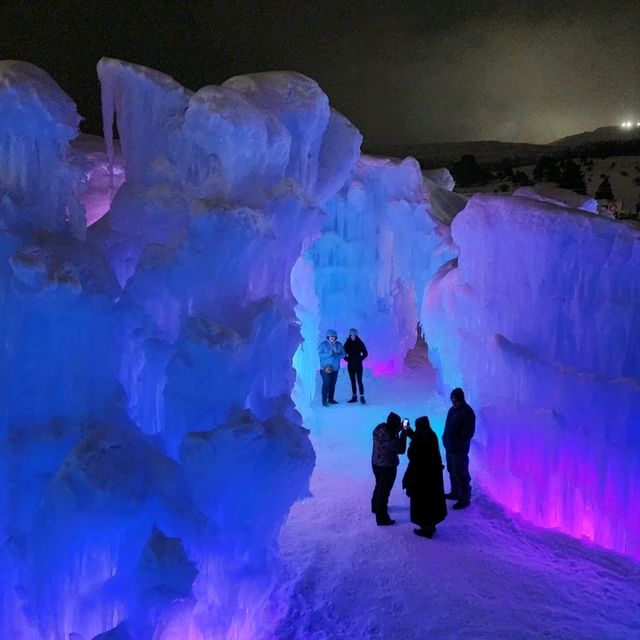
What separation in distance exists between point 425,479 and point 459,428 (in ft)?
3.12

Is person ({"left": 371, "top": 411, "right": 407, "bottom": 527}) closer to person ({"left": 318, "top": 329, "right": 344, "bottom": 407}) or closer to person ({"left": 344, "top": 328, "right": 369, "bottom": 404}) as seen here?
person ({"left": 318, "top": 329, "right": 344, "bottom": 407})

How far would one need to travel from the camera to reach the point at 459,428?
7848 mm

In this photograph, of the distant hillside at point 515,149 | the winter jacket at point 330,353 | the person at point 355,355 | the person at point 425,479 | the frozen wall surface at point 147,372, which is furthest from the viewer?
the distant hillside at point 515,149

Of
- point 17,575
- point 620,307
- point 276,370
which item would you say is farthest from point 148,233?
point 620,307

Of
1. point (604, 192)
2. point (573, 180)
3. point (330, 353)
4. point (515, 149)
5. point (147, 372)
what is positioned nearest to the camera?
point (147, 372)

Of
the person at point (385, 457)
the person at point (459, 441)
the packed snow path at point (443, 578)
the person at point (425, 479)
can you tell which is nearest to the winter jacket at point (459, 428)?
the person at point (459, 441)

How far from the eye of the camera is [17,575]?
4.95 m

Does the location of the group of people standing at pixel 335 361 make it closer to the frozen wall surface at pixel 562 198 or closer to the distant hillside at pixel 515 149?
the frozen wall surface at pixel 562 198

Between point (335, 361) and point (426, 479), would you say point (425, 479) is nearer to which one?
point (426, 479)

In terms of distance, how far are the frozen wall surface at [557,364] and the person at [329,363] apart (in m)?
3.63

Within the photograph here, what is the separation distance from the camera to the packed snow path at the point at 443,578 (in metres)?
5.75

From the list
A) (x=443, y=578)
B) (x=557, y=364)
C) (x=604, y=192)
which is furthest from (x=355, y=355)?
(x=604, y=192)

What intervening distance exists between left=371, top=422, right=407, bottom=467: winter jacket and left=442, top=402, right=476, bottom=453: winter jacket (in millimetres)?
757

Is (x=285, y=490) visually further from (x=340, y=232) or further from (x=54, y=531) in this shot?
(x=340, y=232)
